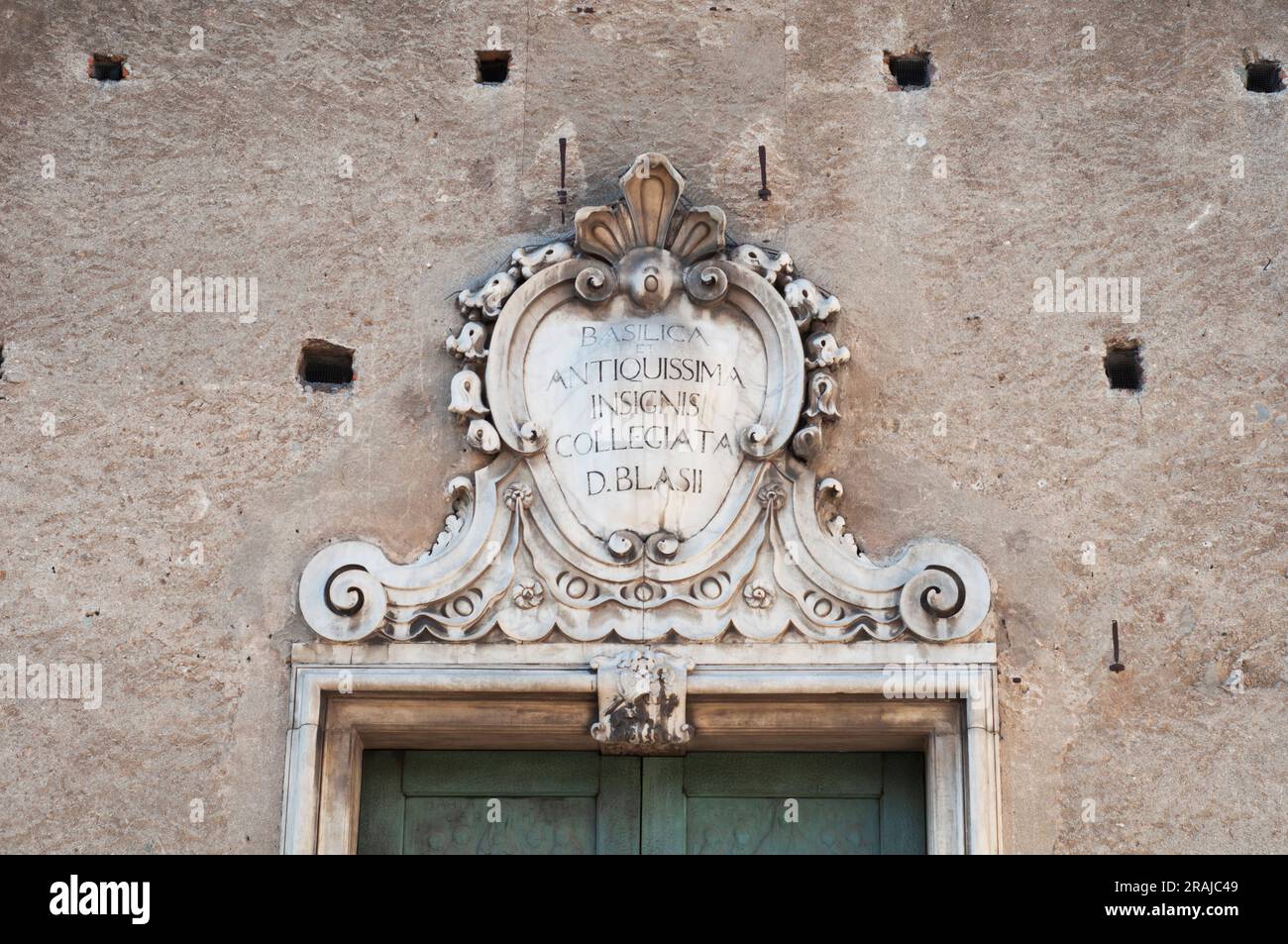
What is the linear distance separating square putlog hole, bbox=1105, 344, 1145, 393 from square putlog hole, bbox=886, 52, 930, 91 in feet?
3.53

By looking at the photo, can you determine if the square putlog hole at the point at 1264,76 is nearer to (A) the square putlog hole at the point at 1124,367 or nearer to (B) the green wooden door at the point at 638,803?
(A) the square putlog hole at the point at 1124,367

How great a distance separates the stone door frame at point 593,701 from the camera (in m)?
7.03

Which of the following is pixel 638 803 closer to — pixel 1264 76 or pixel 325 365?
pixel 325 365

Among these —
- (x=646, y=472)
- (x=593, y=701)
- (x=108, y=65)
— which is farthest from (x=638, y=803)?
(x=108, y=65)

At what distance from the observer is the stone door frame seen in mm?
7031

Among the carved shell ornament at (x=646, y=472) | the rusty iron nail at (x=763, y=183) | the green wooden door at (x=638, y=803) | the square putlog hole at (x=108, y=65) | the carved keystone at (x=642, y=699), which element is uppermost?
the square putlog hole at (x=108, y=65)

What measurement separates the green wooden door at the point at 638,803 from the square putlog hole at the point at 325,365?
1.14m

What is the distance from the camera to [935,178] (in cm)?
766

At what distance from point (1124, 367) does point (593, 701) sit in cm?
193

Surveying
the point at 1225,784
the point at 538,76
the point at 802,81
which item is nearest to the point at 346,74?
the point at 538,76

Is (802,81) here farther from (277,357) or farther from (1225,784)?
(1225,784)

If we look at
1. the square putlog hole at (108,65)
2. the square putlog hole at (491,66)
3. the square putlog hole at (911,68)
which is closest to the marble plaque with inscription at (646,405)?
the square putlog hole at (491,66)

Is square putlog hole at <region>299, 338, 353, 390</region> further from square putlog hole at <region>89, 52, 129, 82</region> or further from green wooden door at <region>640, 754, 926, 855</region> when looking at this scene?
green wooden door at <region>640, 754, 926, 855</region>

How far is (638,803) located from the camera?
722 cm
